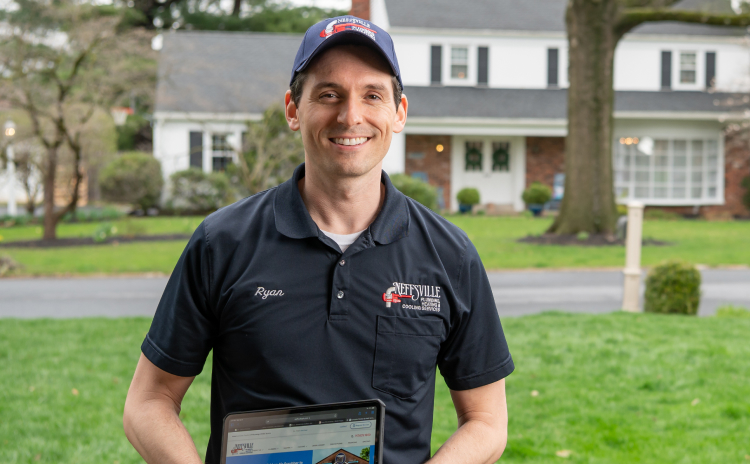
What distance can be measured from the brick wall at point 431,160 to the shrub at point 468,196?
95cm

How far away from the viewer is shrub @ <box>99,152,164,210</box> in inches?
933

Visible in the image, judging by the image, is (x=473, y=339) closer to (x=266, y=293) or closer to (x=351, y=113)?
(x=266, y=293)

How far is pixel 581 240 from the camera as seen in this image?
1697cm

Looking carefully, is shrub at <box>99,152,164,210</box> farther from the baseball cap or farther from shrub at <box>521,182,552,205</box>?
the baseball cap

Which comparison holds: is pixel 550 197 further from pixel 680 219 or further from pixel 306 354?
pixel 306 354

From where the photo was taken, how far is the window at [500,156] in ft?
88.9

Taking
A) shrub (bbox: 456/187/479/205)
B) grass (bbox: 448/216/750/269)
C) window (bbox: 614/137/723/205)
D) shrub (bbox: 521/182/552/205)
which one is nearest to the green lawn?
grass (bbox: 448/216/750/269)

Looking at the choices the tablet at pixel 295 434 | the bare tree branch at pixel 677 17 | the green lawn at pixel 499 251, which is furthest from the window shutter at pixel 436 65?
the tablet at pixel 295 434

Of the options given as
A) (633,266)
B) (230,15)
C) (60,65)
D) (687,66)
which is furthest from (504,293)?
(230,15)

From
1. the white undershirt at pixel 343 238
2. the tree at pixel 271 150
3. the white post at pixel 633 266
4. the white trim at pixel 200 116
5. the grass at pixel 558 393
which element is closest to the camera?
the white undershirt at pixel 343 238

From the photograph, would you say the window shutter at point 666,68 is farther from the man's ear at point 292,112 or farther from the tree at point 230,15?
the man's ear at point 292,112

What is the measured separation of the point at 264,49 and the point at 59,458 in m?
25.6

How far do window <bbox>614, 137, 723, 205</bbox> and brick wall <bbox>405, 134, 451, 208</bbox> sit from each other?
6.67 m

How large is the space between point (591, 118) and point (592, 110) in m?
0.19
